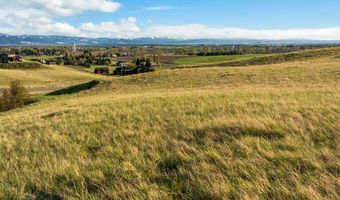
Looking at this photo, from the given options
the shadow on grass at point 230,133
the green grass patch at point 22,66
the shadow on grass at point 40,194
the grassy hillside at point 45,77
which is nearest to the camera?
the shadow on grass at point 40,194

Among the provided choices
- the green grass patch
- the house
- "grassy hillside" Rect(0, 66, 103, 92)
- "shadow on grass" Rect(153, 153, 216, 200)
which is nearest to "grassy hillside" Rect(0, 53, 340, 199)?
"shadow on grass" Rect(153, 153, 216, 200)

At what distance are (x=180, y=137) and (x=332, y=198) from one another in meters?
4.08

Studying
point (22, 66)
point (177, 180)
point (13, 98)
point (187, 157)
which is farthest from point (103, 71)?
point (177, 180)

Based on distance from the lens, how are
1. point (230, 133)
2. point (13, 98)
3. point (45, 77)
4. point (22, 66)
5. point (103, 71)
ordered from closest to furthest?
point (230, 133) → point (13, 98) → point (45, 77) → point (103, 71) → point (22, 66)

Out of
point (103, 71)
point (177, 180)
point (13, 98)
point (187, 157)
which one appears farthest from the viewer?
point (103, 71)

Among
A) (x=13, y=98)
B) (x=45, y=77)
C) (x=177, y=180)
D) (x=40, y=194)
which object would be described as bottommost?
(x=45, y=77)

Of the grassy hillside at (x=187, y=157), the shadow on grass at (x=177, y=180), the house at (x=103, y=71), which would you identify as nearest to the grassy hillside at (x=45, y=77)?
the house at (x=103, y=71)

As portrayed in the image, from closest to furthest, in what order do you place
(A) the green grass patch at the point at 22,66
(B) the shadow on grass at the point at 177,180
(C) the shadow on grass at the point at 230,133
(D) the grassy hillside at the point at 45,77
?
(B) the shadow on grass at the point at 177,180 → (C) the shadow on grass at the point at 230,133 → (D) the grassy hillside at the point at 45,77 → (A) the green grass patch at the point at 22,66

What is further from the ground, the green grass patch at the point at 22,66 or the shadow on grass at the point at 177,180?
the shadow on grass at the point at 177,180

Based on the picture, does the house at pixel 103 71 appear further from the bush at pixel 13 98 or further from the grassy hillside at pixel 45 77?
the bush at pixel 13 98

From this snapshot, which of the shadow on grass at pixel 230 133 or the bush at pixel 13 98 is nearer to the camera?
the shadow on grass at pixel 230 133

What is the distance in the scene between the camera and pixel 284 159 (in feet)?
19.9

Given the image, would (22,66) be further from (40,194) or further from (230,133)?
(40,194)

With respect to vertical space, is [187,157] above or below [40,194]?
above
